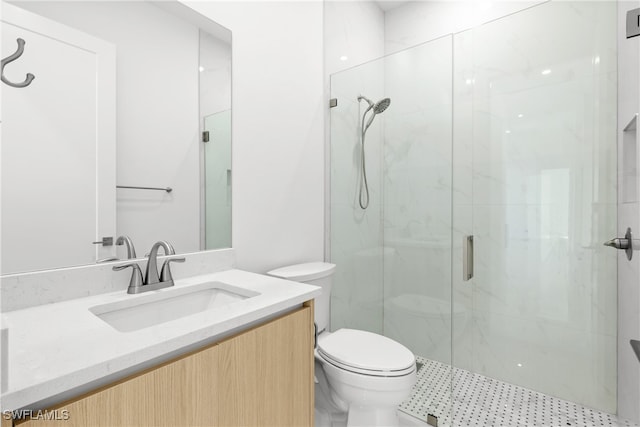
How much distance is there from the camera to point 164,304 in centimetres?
111

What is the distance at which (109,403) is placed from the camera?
632 millimetres

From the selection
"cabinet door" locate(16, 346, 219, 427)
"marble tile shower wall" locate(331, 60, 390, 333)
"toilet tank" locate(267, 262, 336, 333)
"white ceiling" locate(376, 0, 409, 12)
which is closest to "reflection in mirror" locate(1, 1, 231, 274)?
"toilet tank" locate(267, 262, 336, 333)

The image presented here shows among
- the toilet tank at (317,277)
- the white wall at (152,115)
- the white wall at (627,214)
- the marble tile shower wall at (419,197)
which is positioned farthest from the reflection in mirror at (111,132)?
the white wall at (627,214)

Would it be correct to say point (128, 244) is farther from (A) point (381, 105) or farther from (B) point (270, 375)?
(A) point (381, 105)

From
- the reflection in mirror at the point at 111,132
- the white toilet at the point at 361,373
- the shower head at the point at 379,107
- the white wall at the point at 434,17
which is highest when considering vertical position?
the white wall at the point at 434,17

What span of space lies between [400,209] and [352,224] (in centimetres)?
32

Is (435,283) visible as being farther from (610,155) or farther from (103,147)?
(103,147)

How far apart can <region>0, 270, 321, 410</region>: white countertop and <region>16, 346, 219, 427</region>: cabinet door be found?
3 centimetres

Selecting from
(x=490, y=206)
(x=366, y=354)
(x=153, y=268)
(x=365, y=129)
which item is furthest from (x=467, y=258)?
→ (x=153, y=268)

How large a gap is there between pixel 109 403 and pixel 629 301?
195cm

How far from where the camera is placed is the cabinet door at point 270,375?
85cm

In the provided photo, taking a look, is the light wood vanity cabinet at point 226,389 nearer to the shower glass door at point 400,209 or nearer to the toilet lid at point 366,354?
the toilet lid at point 366,354

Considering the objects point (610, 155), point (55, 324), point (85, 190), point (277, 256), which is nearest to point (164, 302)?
point (55, 324)

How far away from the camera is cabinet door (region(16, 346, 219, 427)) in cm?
60
